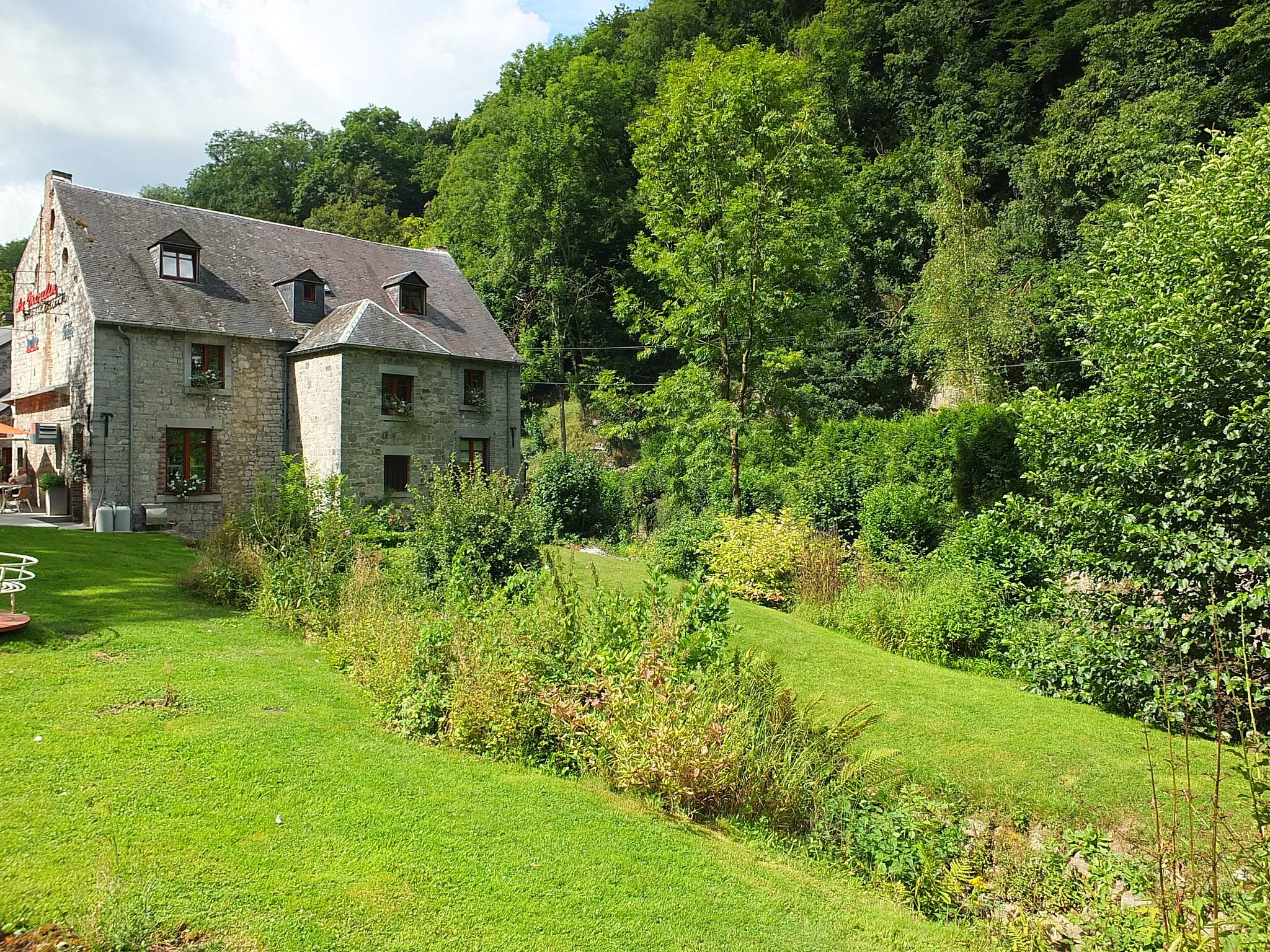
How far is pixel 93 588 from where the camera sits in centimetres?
1012

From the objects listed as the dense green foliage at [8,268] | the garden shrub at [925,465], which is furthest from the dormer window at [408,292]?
the dense green foliage at [8,268]

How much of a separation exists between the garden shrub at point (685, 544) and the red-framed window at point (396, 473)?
27.2 ft

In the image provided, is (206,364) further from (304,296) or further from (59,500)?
(59,500)

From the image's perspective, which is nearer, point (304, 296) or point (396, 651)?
point (396, 651)

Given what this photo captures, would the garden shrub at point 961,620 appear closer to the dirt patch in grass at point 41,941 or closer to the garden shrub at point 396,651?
the garden shrub at point 396,651

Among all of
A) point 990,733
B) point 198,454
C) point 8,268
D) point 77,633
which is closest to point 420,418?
point 198,454

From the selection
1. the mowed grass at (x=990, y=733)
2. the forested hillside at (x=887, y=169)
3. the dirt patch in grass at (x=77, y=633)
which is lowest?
the mowed grass at (x=990, y=733)

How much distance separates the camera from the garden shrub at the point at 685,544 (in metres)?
16.0

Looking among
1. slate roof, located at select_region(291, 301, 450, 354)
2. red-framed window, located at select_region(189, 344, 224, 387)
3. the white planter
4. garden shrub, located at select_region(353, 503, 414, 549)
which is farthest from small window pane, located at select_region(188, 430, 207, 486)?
garden shrub, located at select_region(353, 503, 414, 549)

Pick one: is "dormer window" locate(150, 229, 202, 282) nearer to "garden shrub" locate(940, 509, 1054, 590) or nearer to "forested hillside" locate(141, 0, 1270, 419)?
"forested hillside" locate(141, 0, 1270, 419)

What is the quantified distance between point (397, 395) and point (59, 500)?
869 centimetres

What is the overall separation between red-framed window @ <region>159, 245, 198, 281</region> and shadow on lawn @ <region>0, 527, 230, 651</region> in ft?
26.6

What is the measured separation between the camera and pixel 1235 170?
361 inches

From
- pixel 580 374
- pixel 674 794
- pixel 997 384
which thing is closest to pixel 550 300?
pixel 580 374
